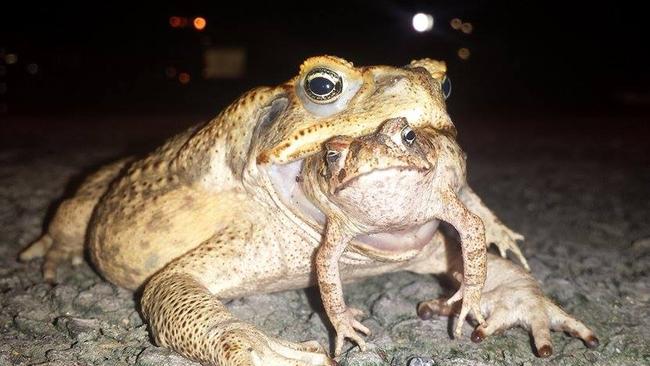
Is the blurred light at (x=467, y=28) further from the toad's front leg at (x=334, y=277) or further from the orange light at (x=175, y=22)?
the toad's front leg at (x=334, y=277)

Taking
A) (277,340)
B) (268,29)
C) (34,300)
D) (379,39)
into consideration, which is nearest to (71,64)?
(268,29)

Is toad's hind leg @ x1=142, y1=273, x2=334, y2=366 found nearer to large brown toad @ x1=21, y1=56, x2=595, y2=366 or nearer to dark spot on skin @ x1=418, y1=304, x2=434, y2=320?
large brown toad @ x1=21, y1=56, x2=595, y2=366

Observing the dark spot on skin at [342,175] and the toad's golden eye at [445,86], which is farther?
the toad's golden eye at [445,86]

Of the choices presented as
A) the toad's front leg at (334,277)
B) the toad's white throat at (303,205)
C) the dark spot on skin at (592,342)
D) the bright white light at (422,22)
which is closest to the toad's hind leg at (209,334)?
the toad's front leg at (334,277)

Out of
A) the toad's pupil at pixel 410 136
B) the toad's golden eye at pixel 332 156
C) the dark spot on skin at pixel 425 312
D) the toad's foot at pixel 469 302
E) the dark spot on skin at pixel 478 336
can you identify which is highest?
the toad's pupil at pixel 410 136

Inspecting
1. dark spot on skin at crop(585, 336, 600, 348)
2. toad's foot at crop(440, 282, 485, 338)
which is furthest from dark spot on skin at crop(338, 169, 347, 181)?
dark spot on skin at crop(585, 336, 600, 348)

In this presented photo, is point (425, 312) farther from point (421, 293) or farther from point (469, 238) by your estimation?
point (469, 238)

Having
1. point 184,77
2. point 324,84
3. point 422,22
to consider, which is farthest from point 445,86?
point 422,22

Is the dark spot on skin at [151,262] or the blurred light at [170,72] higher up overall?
the dark spot on skin at [151,262]
